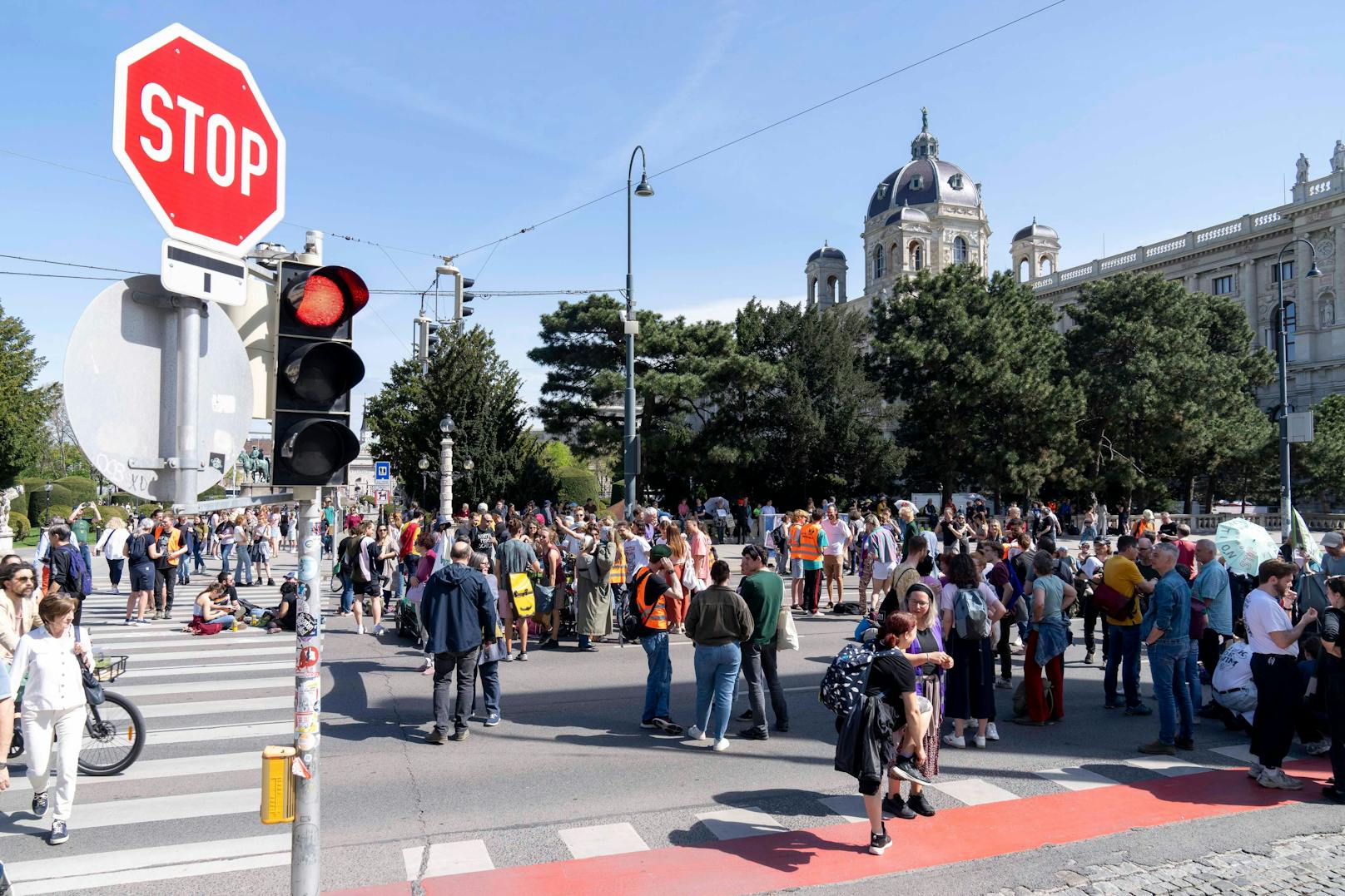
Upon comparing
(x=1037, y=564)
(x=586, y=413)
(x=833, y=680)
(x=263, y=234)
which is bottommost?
(x=833, y=680)

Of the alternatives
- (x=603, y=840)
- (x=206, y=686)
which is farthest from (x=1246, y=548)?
(x=206, y=686)

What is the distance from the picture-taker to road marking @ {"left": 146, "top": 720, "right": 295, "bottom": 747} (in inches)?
316

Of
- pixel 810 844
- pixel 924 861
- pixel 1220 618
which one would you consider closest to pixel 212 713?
pixel 810 844

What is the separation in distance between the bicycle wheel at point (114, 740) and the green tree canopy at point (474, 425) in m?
23.4

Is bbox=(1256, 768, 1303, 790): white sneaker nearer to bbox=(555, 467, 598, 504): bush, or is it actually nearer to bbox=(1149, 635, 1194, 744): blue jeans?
bbox=(1149, 635, 1194, 744): blue jeans

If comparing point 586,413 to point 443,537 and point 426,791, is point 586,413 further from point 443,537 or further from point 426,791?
point 426,791

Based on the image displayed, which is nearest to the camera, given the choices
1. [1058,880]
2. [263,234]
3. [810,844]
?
[263,234]

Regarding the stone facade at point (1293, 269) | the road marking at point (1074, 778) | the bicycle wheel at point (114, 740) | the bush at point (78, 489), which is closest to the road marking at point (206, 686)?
the bicycle wheel at point (114, 740)

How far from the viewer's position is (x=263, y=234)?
3.14m

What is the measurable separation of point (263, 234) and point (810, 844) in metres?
4.79

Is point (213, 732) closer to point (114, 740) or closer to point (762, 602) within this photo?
point (114, 740)

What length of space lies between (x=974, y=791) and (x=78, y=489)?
54283 mm

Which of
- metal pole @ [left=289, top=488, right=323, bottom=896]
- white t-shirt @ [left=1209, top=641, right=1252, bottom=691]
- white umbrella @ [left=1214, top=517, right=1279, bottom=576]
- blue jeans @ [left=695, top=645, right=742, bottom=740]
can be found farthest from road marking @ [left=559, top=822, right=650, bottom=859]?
white umbrella @ [left=1214, top=517, right=1279, bottom=576]

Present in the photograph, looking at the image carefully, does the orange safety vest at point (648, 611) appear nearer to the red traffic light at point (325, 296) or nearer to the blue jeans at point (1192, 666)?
the blue jeans at point (1192, 666)
